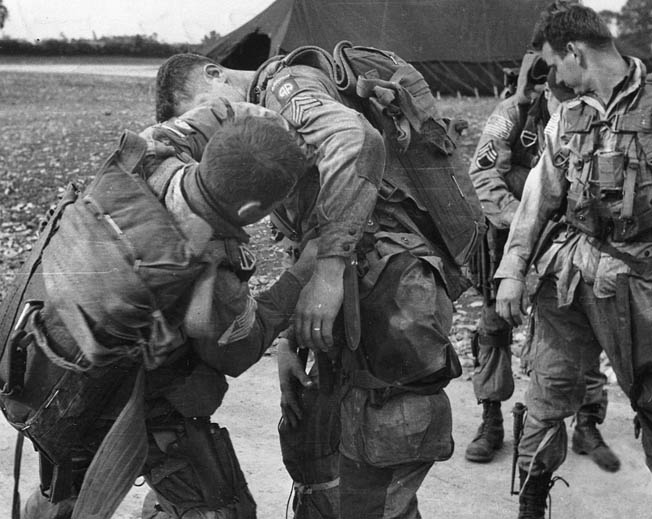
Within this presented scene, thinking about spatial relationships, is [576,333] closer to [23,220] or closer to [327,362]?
[327,362]

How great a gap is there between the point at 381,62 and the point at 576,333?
1.45m

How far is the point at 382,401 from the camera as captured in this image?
296 centimetres

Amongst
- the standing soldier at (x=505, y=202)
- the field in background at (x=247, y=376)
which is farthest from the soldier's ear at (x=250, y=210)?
the standing soldier at (x=505, y=202)

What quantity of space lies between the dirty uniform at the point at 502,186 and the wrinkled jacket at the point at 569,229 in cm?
82

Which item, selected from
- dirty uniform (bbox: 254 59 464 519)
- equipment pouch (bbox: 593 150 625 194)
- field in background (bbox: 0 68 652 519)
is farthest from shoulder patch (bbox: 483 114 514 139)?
dirty uniform (bbox: 254 59 464 519)

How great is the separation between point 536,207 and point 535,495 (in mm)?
1175

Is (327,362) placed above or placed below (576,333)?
above

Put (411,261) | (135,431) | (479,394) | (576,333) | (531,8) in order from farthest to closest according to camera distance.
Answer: (531,8), (479,394), (576,333), (411,261), (135,431)

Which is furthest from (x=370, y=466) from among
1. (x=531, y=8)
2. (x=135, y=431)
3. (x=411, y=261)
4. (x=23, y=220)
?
(x=23, y=220)

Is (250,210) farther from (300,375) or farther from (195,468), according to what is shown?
(300,375)

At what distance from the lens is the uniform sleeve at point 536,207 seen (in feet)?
12.1

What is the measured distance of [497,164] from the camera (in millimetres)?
4715

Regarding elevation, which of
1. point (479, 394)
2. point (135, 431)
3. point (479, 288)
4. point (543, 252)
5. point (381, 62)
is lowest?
point (479, 394)

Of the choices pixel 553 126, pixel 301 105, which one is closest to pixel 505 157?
pixel 553 126
